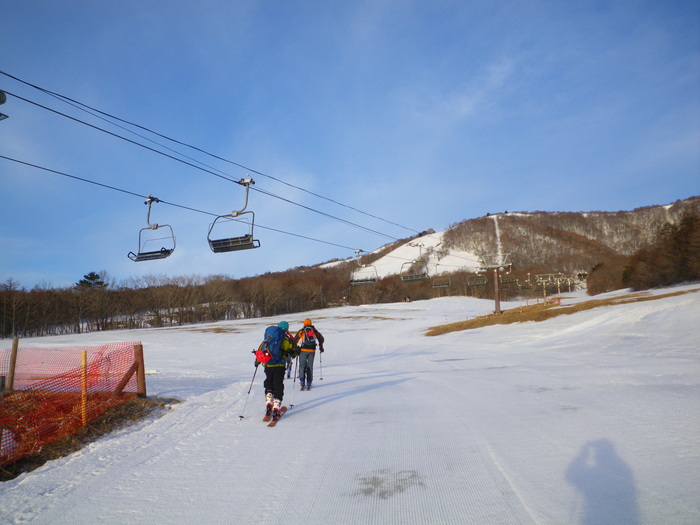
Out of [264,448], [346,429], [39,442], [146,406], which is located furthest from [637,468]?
[146,406]

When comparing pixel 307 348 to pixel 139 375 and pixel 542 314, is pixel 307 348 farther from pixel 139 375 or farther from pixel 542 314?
pixel 542 314

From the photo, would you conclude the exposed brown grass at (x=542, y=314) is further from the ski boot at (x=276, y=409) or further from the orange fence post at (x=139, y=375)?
the orange fence post at (x=139, y=375)

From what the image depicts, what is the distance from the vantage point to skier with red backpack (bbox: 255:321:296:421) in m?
7.77

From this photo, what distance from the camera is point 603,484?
3.99 metres

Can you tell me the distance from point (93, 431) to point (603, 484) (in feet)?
26.0

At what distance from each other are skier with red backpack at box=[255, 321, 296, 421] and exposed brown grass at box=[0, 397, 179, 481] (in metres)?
2.79

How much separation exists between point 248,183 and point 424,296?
4778 inches

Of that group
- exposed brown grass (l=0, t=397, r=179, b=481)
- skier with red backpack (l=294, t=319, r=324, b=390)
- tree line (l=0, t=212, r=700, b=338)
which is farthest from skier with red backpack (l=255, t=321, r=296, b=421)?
tree line (l=0, t=212, r=700, b=338)

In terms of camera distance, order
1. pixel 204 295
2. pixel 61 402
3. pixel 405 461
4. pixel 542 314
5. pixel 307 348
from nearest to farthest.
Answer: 1. pixel 405 461
2. pixel 61 402
3. pixel 307 348
4. pixel 542 314
5. pixel 204 295

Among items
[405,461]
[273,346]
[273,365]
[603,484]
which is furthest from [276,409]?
[603,484]

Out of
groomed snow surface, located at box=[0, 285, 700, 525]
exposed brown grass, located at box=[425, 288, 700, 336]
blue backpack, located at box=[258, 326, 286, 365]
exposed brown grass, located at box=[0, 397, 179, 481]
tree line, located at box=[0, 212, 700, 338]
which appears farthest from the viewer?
tree line, located at box=[0, 212, 700, 338]

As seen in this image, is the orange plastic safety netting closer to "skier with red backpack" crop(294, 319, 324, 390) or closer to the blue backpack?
the blue backpack

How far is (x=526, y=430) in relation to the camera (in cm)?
600

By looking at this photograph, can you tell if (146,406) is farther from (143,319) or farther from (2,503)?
(143,319)
